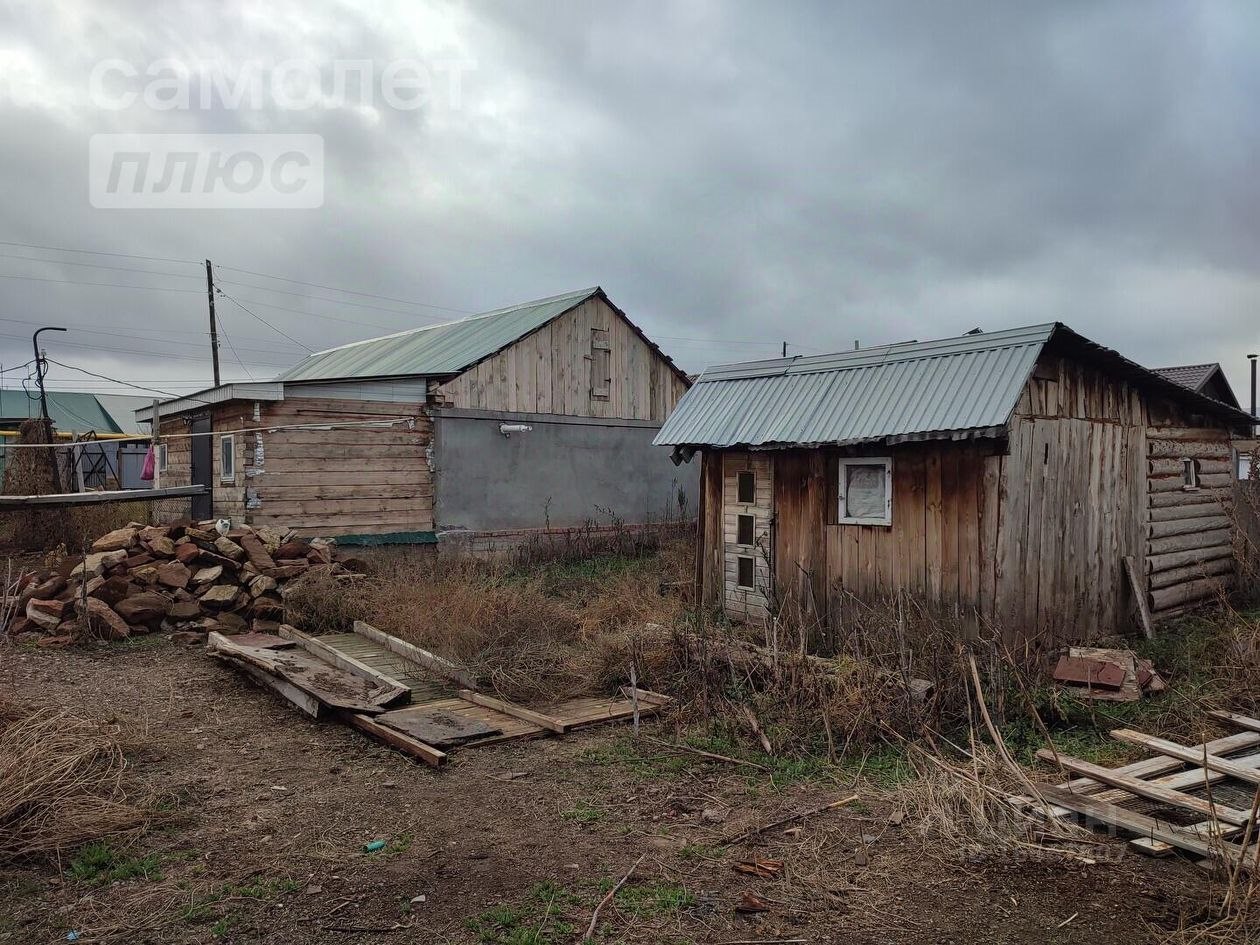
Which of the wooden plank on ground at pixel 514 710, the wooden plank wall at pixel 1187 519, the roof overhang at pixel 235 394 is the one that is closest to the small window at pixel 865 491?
the wooden plank wall at pixel 1187 519

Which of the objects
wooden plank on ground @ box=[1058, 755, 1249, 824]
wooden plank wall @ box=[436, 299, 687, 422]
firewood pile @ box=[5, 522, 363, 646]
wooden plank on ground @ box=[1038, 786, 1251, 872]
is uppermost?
wooden plank wall @ box=[436, 299, 687, 422]

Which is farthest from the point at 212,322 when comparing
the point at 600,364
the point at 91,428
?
the point at 600,364

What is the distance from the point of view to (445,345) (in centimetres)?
1944

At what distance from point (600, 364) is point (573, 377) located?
816 millimetres

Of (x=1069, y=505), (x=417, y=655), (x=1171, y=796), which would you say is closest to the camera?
(x=1171, y=796)

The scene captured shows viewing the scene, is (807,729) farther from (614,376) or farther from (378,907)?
(614,376)

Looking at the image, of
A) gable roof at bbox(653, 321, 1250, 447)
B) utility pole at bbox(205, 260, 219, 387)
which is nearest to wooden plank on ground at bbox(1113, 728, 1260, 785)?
gable roof at bbox(653, 321, 1250, 447)

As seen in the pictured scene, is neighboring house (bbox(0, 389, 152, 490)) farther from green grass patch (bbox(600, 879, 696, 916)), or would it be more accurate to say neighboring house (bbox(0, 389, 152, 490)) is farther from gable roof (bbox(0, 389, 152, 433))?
green grass patch (bbox(600, 879, 696, 916))

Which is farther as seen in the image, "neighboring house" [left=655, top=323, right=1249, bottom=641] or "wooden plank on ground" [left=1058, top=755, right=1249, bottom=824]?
"neighboring house" [left=655, top=323, right=1249, bottom=641]

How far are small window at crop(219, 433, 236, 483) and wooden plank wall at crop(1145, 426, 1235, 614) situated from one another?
1368 cm

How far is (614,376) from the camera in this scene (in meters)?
18.9

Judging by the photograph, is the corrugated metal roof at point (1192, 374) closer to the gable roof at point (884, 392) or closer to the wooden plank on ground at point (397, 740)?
the gable roof at point (884, 392)

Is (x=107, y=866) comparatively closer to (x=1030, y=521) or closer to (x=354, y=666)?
(x=354, y=666)

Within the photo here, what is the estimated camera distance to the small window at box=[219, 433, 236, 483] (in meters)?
14.5
